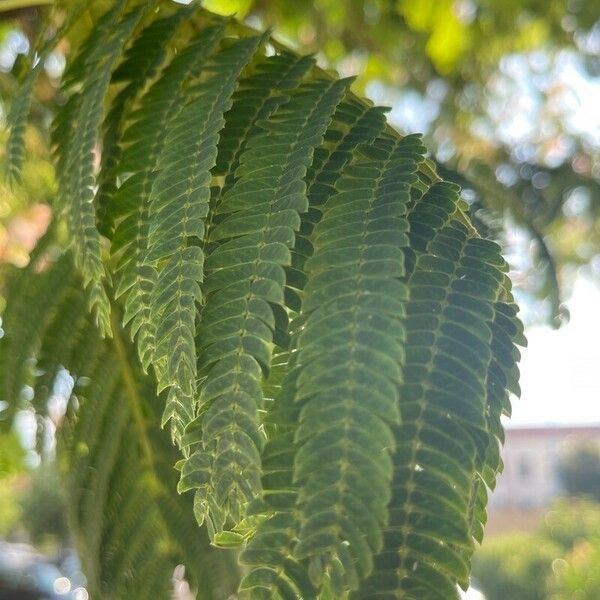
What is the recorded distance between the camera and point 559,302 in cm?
106

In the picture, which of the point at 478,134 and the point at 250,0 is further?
the point at 478,134

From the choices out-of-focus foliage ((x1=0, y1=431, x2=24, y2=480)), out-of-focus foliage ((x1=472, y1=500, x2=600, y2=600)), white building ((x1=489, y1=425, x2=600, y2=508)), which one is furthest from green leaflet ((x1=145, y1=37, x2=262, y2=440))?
white building ((x1=489, y1=425, x2=600, y2=508))

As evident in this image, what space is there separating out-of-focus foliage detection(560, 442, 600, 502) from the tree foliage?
797 centimetres

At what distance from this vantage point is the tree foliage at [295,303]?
0.37m

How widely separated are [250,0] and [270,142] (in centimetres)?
146

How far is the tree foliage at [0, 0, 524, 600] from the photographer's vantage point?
0.37 m

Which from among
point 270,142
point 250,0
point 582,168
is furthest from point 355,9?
point 270,142

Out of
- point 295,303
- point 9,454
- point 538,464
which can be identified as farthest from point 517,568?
point 295,303

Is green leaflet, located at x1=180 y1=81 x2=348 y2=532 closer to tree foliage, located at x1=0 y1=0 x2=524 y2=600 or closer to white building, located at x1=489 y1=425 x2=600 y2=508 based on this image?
tree foliage, located at x1=0 y1=0 x2=524 y2=600

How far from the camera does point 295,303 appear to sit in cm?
46

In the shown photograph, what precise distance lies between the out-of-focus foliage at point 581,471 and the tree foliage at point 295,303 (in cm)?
797

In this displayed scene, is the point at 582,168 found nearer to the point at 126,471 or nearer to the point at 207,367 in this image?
the point at 126,471

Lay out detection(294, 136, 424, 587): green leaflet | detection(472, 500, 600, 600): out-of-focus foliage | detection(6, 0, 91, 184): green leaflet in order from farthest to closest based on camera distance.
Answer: detection(472, 500, 600, 600): out-of-focus foliage, detection(6, 0, 91, 184): green leaflet, detection(294, 136, 424, 587): green leaflet

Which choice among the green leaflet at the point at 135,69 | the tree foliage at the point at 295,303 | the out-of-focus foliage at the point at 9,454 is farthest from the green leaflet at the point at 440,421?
the out-of-focus foliage at the point at 9,454
